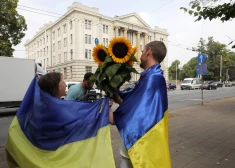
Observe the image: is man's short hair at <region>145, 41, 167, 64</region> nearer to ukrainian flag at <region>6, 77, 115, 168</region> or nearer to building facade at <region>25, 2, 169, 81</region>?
ukrainian flag at <region>6, 77, 115, 168</region>

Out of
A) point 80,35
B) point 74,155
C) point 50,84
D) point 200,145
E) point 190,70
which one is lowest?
point 200,145

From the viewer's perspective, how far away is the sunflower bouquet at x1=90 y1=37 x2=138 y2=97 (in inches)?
90.4

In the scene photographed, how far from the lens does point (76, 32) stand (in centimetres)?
4209

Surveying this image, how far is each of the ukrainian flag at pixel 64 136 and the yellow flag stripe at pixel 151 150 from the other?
0.92 ft

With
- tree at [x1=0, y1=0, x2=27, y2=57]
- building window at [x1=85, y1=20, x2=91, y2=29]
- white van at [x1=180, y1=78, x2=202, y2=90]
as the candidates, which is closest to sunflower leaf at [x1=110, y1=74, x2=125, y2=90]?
tree at [x1=0, y1=0, x2=27, y2=57]

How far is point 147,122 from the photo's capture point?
2.26 metres

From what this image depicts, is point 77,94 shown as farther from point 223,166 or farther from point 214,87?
point 214,87

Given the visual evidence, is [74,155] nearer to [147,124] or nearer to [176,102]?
[147,124]

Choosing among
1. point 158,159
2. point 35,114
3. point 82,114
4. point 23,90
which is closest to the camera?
point 158,159

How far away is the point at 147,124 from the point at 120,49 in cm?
84

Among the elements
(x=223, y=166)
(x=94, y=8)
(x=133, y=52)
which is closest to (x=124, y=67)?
(x=133, y=52)

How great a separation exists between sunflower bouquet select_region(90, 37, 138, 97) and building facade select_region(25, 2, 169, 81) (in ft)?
111

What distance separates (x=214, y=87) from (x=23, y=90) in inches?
1475

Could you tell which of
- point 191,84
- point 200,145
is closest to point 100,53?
point 200,145
